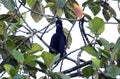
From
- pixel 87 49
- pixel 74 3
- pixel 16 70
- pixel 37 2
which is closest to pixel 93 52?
pixel 87 49

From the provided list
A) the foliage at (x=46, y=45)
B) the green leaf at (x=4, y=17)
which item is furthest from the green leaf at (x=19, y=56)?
the green leaf at (x=4, y=17)

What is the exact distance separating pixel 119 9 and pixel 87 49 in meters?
0.57

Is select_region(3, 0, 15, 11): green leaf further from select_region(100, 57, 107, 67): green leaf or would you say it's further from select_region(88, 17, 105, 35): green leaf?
select_region(100, 57, 107, 67): green leaf

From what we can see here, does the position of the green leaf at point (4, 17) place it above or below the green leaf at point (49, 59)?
above

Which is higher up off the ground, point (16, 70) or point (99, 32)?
point (99, 32)

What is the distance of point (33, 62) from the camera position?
1.59 m

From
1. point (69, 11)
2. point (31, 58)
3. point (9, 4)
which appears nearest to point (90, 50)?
point (31, 58)

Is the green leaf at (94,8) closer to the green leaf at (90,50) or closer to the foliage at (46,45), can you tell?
the foliage at (46,45)

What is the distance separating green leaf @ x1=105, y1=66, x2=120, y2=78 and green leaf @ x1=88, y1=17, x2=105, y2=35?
0.72 feet

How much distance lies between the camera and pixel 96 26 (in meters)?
1.69

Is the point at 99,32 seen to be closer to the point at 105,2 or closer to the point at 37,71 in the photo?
the point at 37,71

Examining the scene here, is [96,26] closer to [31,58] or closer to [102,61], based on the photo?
[102,61]

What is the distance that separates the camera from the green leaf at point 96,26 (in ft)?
5.46

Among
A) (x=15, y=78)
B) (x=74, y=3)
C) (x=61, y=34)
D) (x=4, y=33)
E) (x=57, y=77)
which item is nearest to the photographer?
(x=15, y=78)
